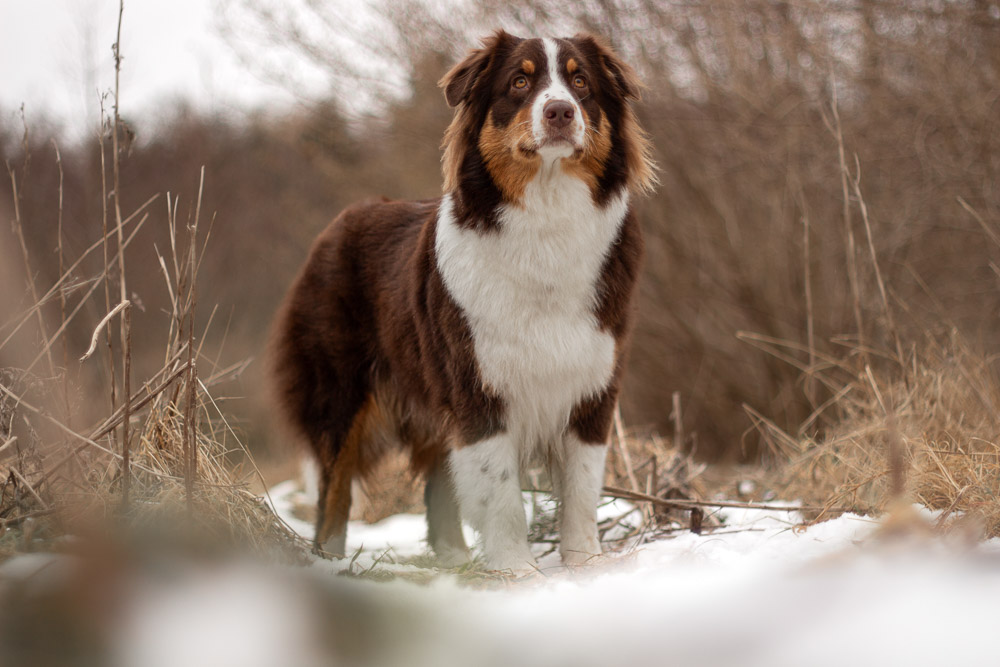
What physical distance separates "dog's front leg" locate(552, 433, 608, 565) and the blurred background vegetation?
2966 mm

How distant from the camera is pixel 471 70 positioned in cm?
348

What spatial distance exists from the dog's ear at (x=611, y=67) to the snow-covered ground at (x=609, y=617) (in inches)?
79.4

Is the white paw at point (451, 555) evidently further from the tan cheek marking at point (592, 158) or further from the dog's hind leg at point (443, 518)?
the tan cheek marking at point (592, 158)

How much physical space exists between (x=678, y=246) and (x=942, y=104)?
8.30ft

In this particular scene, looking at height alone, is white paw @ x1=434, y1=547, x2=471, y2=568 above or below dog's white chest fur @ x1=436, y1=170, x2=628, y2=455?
below

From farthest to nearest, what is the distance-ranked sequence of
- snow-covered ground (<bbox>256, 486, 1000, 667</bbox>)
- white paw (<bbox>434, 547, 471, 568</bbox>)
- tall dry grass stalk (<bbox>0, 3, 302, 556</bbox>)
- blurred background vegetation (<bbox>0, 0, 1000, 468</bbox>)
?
blurred background vegetation (<bbox>0, 0, 1000, 468</bbox>), white paw (<bbox>434, 547, 471, 568</bbox>), tall dry grass stalk (<bbox>0, 3, 302, 556</bbox>), snow-covered ground (<bbox>256, 486, 1000, 667</bbox>)

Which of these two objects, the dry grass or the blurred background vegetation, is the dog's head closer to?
the dry grass

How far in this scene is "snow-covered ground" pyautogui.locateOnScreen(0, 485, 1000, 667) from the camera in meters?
1.71

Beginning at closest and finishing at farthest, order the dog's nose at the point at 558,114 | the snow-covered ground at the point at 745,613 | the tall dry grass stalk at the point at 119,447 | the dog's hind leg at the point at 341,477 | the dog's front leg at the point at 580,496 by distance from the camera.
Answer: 1. the snow-covered ground at the point at 745,613
2. the tall dry grass stalk at the point at 119,447
3. the dog's nose at the point at 558,114
4. the dog's front leg at the point at 580,496
5. the dog's hind leg at the point at 341,477

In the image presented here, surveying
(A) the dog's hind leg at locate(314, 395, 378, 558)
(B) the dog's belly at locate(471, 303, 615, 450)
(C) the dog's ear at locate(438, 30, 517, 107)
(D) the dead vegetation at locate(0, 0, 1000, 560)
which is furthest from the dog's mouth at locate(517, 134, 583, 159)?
(A) the dog's hind leg at locate(314, 395, 378, 558)

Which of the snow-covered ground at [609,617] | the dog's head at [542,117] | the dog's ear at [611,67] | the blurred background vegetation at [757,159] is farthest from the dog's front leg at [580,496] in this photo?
the blurred background vegetation at [757,159]

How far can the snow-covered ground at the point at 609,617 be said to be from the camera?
67.4 inches

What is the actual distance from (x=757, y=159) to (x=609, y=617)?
6.36 metres

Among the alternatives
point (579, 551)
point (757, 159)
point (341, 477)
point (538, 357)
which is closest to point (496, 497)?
point (579, 551)
